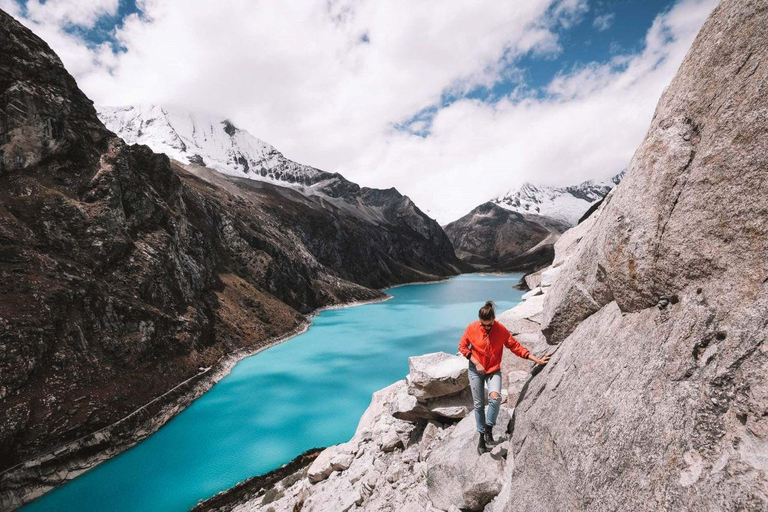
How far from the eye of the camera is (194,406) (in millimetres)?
34312

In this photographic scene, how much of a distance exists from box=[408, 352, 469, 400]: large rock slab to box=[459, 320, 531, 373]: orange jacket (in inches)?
149

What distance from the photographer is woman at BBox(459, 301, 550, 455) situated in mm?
7723

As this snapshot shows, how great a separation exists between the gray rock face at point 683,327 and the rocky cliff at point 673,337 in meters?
0.02

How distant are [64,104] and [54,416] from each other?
1525 inches

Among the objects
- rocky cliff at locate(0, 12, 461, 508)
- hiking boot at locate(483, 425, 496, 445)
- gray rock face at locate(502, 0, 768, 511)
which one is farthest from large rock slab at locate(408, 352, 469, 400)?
rocky cliff at locate(0, 12, 461, 508)

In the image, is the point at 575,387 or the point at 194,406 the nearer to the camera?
the point at 575,387

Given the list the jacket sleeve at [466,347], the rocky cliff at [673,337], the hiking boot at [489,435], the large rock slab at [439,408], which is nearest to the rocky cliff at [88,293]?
the large rock slab at [439,408]

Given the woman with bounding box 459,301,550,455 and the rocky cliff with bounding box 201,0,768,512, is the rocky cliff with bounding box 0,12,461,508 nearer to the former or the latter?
the woman with bounding box 459,301,550,455

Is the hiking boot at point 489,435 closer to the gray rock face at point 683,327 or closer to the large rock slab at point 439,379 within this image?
the gray rock face at point 683,327

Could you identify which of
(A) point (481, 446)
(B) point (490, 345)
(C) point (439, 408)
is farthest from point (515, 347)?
(C) point (439, 408)

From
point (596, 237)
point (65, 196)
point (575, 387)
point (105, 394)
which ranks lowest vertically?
point (105, 394)

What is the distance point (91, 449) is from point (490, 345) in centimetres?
3196

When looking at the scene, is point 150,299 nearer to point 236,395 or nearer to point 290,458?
point 236,395

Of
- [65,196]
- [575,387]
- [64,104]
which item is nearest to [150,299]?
[65,196]
